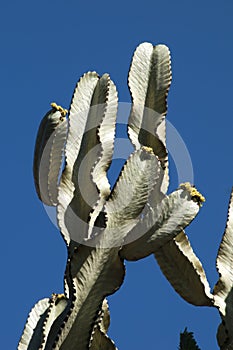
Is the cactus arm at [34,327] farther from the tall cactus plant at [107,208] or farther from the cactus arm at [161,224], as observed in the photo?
the cactus arm at [161,224]

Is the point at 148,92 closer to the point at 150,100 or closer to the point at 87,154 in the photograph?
the point at 150,100

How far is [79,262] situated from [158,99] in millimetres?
826

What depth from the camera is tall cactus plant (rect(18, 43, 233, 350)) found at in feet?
10.1

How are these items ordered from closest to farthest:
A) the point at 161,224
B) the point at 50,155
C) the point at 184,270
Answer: the point at 161,224 → the point at 184,270 → the point at 50,155

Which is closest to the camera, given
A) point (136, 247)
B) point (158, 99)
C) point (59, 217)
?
point (136, 247)

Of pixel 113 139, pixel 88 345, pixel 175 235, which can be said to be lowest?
pixel 88 345

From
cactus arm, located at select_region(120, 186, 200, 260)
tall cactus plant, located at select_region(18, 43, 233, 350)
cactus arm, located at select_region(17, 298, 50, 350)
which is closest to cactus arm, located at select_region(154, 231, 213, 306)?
tall cactus plant, located at select_region(18, 43, 233, 350)

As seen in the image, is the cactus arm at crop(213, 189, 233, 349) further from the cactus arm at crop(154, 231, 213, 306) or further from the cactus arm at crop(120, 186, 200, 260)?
the cactus arm at crop(120, 186, 200, 260)

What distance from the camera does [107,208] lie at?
3.12 m

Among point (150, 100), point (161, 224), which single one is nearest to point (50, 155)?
point (150, 100)

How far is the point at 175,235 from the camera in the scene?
3.08 m

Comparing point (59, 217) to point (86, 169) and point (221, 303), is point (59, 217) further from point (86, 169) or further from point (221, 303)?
point (221, 303)

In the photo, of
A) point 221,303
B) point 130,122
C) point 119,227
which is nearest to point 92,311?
point 119,227

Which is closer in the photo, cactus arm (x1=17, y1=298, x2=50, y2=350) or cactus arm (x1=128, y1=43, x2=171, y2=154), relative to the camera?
cactus arm (x1=17, y1=298, x2=50, y2=350)
